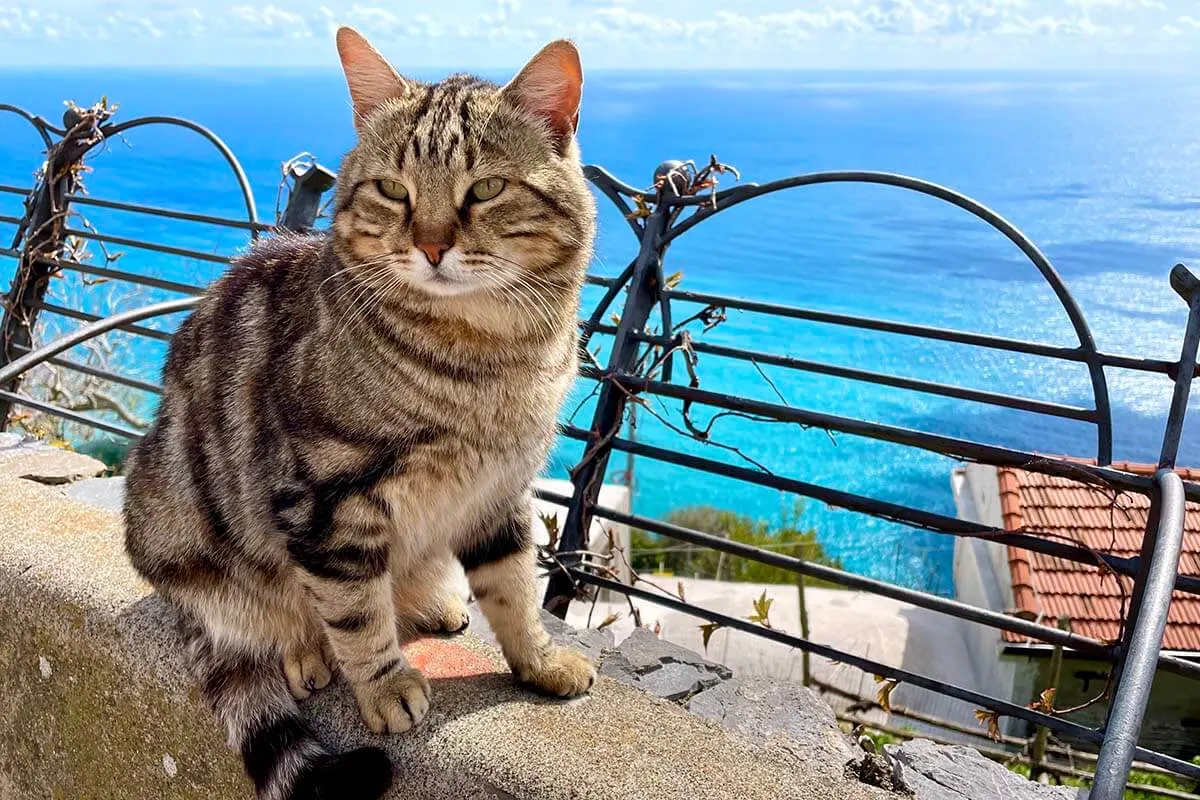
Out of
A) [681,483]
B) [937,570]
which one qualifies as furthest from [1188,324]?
[681,483]

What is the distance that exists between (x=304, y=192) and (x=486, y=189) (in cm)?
140

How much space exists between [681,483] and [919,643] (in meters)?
12.3

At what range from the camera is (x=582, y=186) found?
5.44 ft

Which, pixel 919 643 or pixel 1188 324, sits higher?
pixel 1188 324

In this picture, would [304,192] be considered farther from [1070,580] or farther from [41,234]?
[1070,580]

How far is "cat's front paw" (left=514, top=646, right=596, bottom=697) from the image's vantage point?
155 centimetres

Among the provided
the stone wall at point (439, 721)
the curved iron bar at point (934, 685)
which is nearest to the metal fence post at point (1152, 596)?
the curved iron bar at point (934, 685)

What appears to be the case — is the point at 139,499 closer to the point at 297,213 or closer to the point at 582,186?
the point at 582,186

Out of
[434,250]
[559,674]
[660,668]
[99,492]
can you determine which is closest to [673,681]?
[660,668]

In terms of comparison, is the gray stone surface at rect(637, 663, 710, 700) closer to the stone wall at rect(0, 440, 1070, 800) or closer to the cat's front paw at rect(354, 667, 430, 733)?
the stone wall at rect(0, 440, 1070, 800)

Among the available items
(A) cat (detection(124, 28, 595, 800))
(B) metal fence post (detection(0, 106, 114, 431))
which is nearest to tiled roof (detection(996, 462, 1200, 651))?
(A) cat (detection(124, 28, 595, 800))

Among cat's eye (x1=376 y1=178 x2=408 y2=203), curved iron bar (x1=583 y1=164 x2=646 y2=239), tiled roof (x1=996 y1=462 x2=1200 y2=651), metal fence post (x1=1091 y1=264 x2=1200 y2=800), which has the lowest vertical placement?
tiled roof (x1=996 y1=462 x2=1200 y2=651)

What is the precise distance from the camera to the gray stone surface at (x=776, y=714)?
171 centimetres

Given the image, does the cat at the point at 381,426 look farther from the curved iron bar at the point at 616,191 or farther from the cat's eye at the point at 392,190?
the curved iron bar at the point at 616,191
